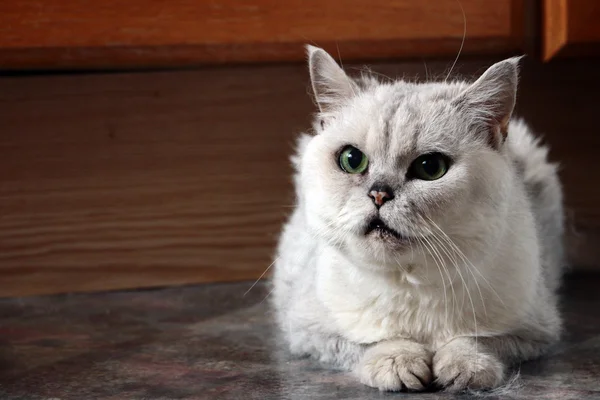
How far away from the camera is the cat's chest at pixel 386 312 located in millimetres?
1376

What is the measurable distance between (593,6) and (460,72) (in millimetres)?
477

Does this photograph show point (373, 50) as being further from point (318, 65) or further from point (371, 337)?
point (371, 337)

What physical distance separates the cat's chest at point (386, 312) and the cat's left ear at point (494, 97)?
0.29 m

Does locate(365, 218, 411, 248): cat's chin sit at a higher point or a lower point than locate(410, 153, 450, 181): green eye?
lower

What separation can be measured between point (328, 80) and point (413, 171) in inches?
10.0

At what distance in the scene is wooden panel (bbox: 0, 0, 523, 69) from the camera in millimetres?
1739

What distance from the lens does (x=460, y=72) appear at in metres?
2.22

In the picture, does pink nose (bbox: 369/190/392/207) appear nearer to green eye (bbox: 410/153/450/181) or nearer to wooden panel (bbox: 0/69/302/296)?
green eye (bbox: 410/153/450/181)

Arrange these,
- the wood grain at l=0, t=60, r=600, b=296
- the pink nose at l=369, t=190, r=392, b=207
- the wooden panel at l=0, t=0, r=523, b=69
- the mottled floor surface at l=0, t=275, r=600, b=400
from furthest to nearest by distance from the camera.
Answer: the wood grain at l=0, t=60, r=600, b=296
the wooden panel at l=0, t=0, r=523, b=69
the mottled floor surface at l=0, t=275, r=600, b=400
the pink nose at l=369, t=190, r=392, b=207

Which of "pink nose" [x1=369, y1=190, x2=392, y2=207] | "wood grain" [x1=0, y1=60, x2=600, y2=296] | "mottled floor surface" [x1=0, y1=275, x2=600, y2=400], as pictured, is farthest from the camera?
"wood grain" [x1=0, y1=60, x2=600, y2=296]

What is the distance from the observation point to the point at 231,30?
5.90 feet

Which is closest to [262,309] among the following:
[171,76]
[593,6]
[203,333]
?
[203,333]

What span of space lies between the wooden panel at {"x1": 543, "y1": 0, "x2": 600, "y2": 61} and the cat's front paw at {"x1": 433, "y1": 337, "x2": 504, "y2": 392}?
0.82m

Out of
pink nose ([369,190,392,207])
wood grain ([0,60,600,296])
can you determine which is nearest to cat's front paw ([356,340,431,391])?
pink nose ([369,190,392,207])
